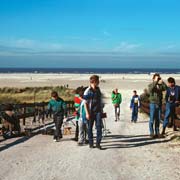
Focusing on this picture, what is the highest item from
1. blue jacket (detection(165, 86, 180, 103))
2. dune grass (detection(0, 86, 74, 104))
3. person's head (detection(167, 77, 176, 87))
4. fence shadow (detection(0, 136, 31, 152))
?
person's head (detection(167, 77, 176, 87))

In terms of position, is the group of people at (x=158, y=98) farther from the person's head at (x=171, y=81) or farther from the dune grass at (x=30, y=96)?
the dune grass at (x=30, y=96)

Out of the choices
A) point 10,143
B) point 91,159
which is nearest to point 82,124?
point 10,143

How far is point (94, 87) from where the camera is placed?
1119 cm

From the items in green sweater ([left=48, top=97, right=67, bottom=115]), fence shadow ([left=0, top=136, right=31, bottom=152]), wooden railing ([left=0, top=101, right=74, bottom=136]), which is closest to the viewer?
fence shadow ([left=0, top=136, right=31, bottom=152])

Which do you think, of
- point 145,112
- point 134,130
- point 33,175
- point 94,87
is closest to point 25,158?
point 33,175

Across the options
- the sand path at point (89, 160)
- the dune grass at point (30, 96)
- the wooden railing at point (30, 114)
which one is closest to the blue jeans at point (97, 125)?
the sand path at point (89, 160)

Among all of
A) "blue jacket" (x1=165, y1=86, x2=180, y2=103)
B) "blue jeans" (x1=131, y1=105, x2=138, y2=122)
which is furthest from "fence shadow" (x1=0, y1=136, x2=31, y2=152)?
"blue jeans" (x1=131, y1=105, x2=138, y2=122)

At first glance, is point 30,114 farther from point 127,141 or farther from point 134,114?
point 127,141

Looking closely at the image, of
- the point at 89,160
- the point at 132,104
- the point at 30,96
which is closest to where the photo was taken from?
the point at 89,160

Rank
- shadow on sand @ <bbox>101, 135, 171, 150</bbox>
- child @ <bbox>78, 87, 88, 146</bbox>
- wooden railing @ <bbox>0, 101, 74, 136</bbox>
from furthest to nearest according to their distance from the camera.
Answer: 1. wooden railing @ <bbox>0, 101, 74, 136</bbox>
2. shadow on sand @ <bbox>101, 135, 171, 150</bbox>
3. child @ <bbox>78, 87, 88, 146</bbox>

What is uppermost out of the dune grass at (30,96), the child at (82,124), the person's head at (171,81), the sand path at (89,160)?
the person's head at (171,81)

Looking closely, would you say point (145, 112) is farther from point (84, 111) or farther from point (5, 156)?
point (5, 156)

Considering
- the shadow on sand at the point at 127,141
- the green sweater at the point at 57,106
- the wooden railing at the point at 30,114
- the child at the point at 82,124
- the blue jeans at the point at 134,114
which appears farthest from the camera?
the blue jeans at the point at 134,114

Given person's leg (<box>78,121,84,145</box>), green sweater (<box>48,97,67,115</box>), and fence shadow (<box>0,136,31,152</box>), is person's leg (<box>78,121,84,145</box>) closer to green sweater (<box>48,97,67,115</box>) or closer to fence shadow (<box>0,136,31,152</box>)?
green sweater (<box>48,97,67,115</box>)
